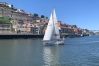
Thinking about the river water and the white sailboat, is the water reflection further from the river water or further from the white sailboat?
the white sailboat

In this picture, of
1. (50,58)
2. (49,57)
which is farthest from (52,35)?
(50,58)

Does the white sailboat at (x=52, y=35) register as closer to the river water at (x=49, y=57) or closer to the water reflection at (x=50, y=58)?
the river water at (x=49, y=57)

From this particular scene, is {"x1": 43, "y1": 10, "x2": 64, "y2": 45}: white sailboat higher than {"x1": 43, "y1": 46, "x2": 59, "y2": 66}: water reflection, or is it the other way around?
{"x1": 43, "y1": 10, "x2": 64, "y2": 45}: white sailboat

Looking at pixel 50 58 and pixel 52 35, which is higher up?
pixel 52 35

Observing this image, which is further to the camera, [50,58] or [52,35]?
[52,35]

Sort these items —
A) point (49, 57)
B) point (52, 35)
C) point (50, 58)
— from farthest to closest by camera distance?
point (52, 35)
point (49, 57)
point (50, 58)

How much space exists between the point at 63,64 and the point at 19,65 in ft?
16.1

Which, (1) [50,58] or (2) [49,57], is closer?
(1) [50,58]

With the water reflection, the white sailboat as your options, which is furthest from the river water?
the white sailboat

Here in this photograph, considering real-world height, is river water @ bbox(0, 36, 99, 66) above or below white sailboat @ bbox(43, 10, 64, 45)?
below

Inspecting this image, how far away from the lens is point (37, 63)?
128 feet

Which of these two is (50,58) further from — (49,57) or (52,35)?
(52,35)

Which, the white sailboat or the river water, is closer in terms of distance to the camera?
the river water

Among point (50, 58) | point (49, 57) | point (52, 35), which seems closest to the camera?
point (50, 58)
